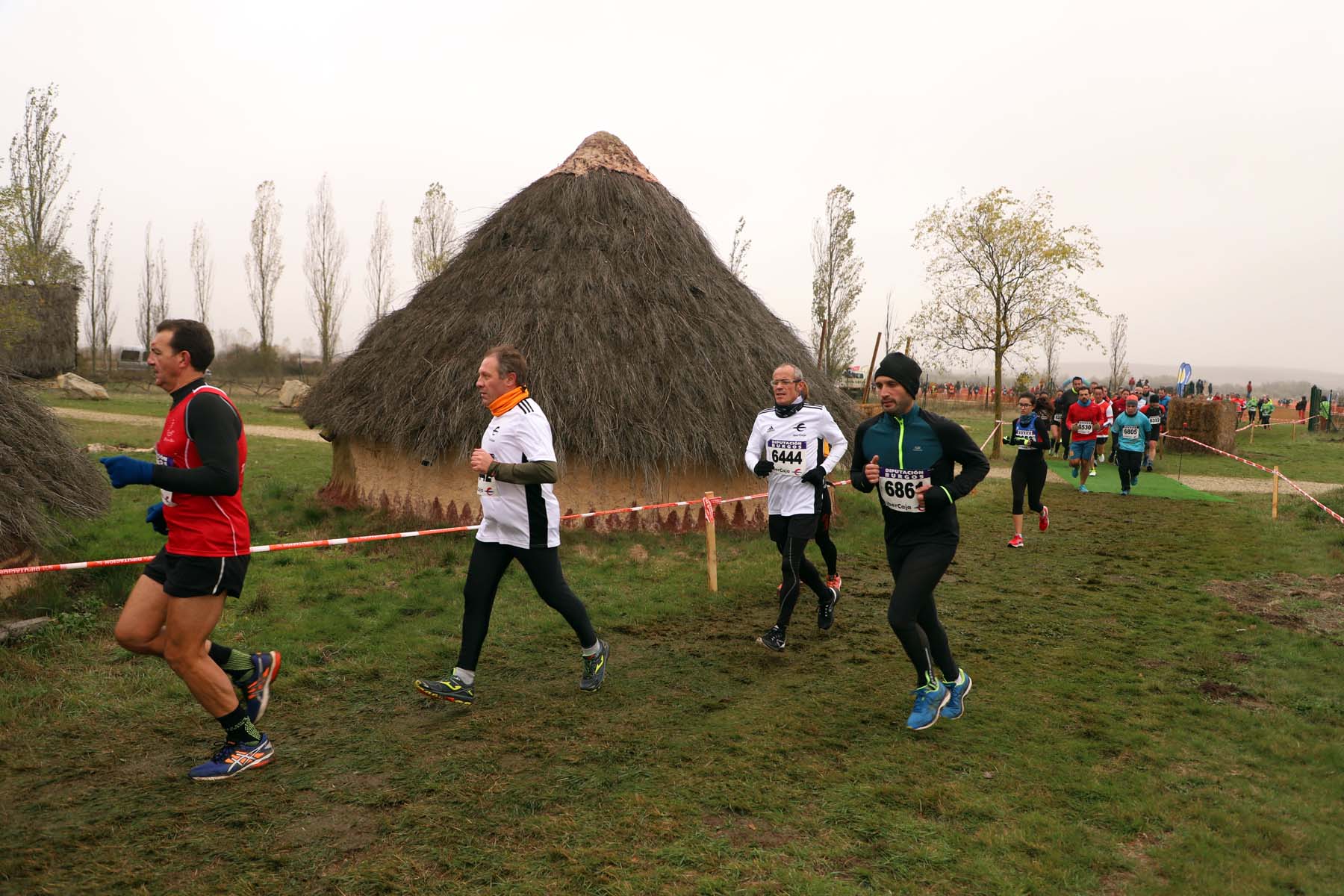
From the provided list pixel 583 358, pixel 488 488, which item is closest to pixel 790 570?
pixel 488 488

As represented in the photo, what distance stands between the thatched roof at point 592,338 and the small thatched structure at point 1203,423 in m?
14.9

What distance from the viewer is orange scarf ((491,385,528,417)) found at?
4.78 m

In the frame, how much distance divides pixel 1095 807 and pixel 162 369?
15.4ft

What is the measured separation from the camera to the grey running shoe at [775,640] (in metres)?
6.04

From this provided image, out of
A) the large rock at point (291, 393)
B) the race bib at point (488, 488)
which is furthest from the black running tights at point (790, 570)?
the large rock at point (291, 393)

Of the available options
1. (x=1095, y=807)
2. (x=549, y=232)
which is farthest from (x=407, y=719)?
(x=549, y=232)

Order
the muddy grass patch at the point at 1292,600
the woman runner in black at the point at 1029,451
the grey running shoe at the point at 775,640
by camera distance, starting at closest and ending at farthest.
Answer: the grey running shoe at the point at 775,640 → the muddy grass patch at the point at 1292,600 → the woman runner in black at the point at 1029,451

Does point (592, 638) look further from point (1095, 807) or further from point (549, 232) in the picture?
point (549, 232)

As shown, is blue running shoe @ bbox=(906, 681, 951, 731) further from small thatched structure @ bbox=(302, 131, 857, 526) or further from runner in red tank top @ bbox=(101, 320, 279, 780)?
small thatched structure @ bbox=(302, 131, 857, 526)

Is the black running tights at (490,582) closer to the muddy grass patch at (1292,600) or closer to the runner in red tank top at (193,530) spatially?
the runner in red tank top at (193,530)

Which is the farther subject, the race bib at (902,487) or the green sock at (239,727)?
the race bib at (902,487)

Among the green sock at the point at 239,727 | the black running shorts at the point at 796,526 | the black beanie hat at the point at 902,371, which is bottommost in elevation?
the green sock at the point at 239,727

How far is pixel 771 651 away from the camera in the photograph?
19.9 ft

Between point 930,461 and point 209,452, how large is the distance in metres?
3.67
